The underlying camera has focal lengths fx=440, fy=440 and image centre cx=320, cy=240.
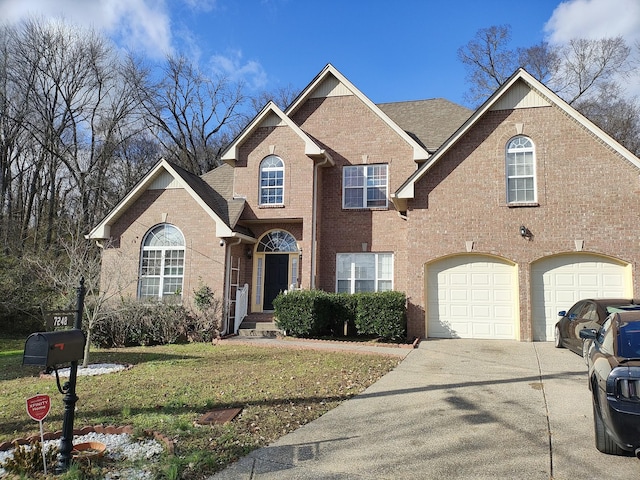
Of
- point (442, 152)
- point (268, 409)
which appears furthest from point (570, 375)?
point (442, 152)

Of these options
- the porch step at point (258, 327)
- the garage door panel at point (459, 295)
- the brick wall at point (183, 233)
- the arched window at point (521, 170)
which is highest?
the arched window at point (521, 170)

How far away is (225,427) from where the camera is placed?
213 inches

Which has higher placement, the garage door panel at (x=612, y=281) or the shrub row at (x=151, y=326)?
the garage door panel at (x=612, y=281)

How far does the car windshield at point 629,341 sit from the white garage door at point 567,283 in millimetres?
8621

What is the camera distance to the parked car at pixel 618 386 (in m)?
4.01

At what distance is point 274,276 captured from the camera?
54.7 feet

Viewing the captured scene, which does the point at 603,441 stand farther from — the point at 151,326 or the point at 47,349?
the point at 151,326

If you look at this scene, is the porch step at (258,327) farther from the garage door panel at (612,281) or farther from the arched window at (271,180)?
the garage door panel at (612,281)

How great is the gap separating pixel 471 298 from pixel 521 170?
4301mm

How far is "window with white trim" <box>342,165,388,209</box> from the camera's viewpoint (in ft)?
54.1

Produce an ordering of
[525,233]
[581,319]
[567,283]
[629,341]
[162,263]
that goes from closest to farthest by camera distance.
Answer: [629,341] → [581,319] → [567,283] → [525,233] → [162,263]

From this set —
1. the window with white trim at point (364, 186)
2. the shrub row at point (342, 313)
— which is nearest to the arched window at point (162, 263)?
the shrub row at point (342, 313)

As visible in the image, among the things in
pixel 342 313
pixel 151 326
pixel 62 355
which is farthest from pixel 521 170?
pixel 62 355

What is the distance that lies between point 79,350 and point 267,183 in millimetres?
12435
